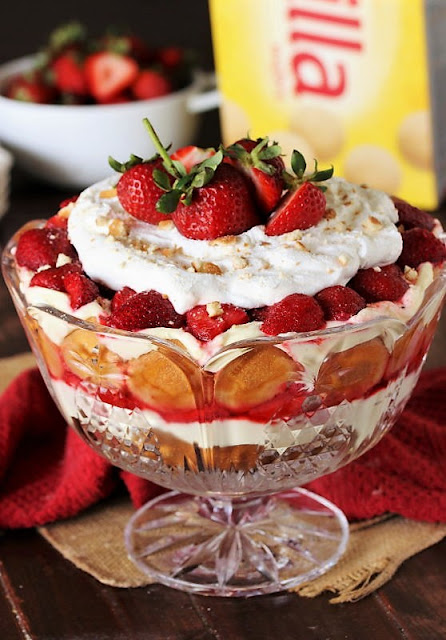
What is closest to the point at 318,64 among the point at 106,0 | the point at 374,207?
the point at 374,207

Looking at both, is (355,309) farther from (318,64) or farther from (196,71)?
(196,71)

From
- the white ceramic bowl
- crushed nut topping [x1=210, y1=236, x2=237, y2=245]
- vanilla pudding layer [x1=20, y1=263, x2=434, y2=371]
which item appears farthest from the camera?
the white ceramic bowl

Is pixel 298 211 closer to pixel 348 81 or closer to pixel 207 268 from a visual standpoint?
pixel 207 268

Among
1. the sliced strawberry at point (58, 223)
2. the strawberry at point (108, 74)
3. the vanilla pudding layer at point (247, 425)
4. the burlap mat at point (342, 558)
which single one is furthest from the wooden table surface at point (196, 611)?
the strawberry at point (108, 74)

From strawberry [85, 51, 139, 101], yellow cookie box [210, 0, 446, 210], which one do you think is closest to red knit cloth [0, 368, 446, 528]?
yellow cookie box [210, 0, 446, 210]

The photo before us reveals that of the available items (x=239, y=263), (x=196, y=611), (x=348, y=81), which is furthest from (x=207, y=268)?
(x=348, y=81)

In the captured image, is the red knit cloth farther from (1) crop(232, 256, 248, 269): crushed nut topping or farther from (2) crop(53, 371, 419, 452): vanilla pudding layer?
(1) crop(232, 256, 248, 269): crushed nut topping

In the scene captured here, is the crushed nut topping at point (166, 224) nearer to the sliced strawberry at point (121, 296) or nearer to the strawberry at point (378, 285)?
the sliced strawberry at point (121, 296)
